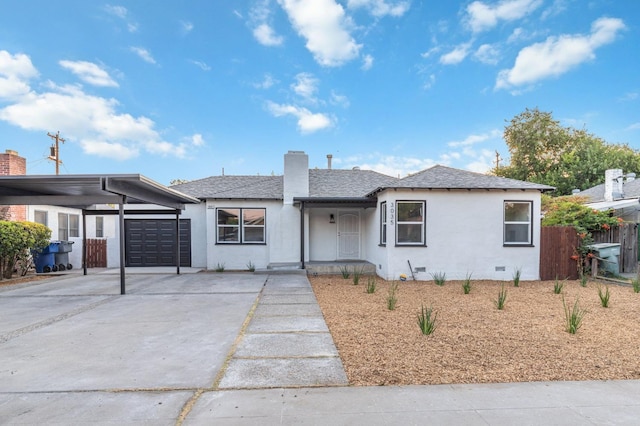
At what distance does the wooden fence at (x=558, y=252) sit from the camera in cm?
1109

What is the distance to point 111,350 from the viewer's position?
14.5ft

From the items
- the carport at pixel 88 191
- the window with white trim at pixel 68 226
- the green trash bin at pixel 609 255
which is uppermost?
the carport at pixel 88 191

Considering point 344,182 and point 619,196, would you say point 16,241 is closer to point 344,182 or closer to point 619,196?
point 344,182

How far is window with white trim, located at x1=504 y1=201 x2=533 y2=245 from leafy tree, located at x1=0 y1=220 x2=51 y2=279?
53.0 ft

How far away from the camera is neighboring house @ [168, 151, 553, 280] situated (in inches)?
428

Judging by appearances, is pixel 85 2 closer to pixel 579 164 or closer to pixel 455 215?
pixel 455 215

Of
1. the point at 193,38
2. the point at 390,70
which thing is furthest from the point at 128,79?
the point at 390,70

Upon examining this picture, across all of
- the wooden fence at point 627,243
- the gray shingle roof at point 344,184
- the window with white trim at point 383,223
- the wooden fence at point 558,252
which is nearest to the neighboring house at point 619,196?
the wooden fence at point 627,243

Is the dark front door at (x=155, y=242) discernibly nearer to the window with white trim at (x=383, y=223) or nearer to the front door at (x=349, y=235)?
the front door at (x=349, y=235)

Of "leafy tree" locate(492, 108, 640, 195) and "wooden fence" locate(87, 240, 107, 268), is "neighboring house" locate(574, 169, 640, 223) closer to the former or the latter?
"leafy tree" locate(492, 108, 640, 195)

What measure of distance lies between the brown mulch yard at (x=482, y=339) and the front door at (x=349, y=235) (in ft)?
18.7

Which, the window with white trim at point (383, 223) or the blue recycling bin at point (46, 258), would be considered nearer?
the window with white trim at point (383, 223)

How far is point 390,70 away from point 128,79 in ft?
38.5

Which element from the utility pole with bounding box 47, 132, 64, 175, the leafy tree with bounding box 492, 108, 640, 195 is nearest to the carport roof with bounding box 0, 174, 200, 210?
the utility pole with bounding box 47, 132, 64, 175
